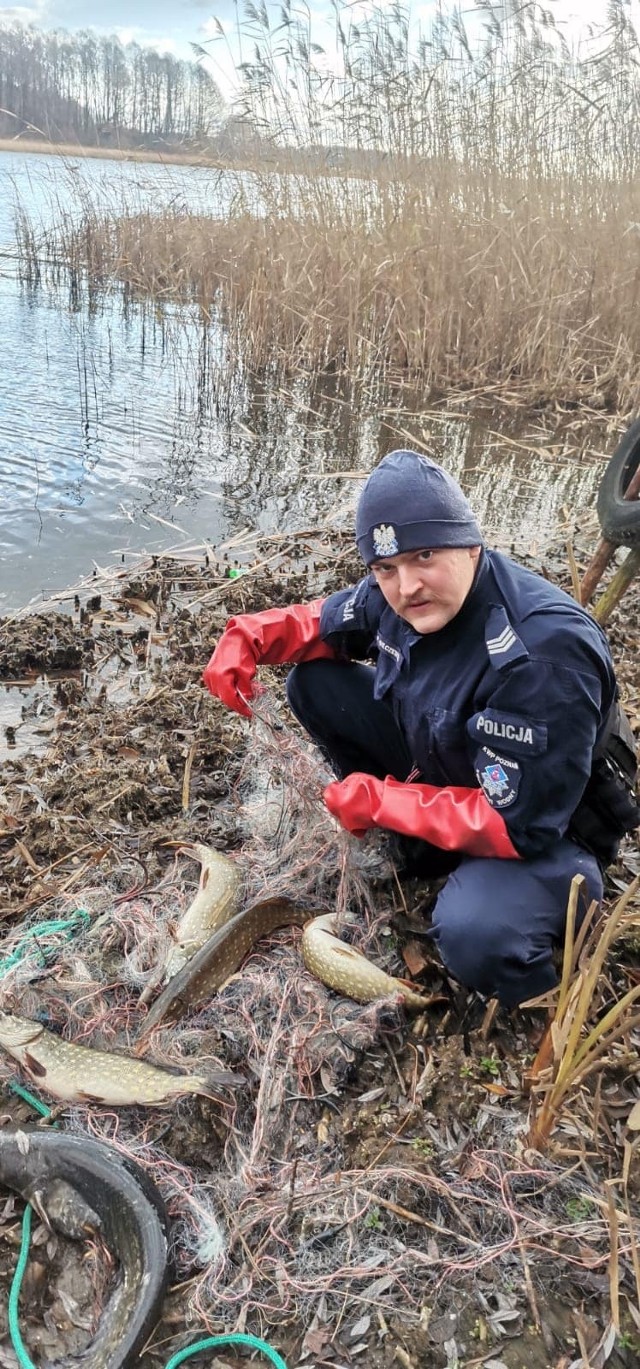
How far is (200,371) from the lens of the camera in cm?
881

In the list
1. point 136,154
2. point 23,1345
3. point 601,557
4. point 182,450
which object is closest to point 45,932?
point 23,1345

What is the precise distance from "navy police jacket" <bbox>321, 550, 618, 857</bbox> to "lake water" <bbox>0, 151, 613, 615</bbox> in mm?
3105

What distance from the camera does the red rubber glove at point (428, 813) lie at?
88.3 inches

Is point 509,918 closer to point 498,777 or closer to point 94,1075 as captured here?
point 498,777

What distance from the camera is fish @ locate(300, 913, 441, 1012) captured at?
2.35 metres

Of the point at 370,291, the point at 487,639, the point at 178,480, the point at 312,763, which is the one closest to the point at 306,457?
the point at 178,480

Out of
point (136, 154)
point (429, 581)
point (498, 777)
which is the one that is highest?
point (136, 154)

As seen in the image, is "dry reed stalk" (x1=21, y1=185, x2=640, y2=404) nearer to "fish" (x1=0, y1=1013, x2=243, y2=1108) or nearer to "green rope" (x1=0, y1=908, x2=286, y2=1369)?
"fish" (x1=0, y1=1013, x2=243, y2=1108)

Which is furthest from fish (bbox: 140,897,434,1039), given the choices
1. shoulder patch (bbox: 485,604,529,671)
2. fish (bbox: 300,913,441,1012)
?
shoulder patch (bbox: 485,604,529,671)

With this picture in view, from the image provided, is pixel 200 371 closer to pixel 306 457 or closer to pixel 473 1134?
pixel 306 457

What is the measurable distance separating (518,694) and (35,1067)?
1.53m

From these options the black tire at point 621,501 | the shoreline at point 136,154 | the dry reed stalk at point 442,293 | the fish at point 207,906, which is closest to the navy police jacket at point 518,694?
the fish at point 207,906

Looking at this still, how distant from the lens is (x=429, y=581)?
224cm

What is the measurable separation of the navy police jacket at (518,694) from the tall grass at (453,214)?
652cm
